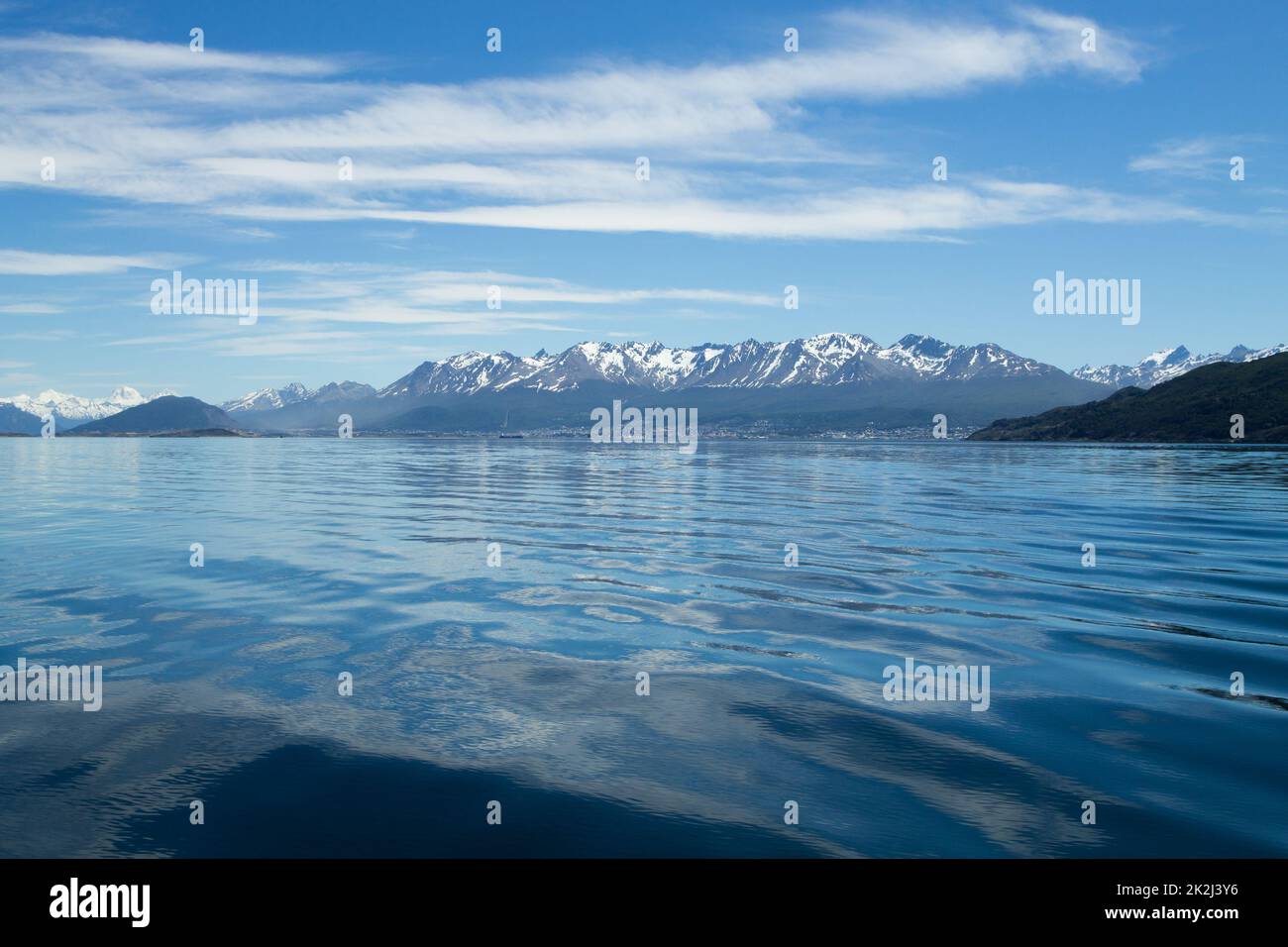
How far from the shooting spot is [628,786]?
12914 millimetres

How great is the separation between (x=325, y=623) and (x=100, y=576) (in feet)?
A: 38.9

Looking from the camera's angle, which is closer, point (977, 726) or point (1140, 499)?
point (977, 726)

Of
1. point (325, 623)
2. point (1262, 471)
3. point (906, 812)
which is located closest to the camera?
point (906, 812)

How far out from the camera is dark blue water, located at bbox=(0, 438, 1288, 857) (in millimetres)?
11531

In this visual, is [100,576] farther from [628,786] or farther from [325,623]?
[628,786]

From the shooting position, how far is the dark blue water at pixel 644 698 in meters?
11.5

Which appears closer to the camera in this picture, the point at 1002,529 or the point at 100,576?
the point at 100,576

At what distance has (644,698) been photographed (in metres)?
17.2
